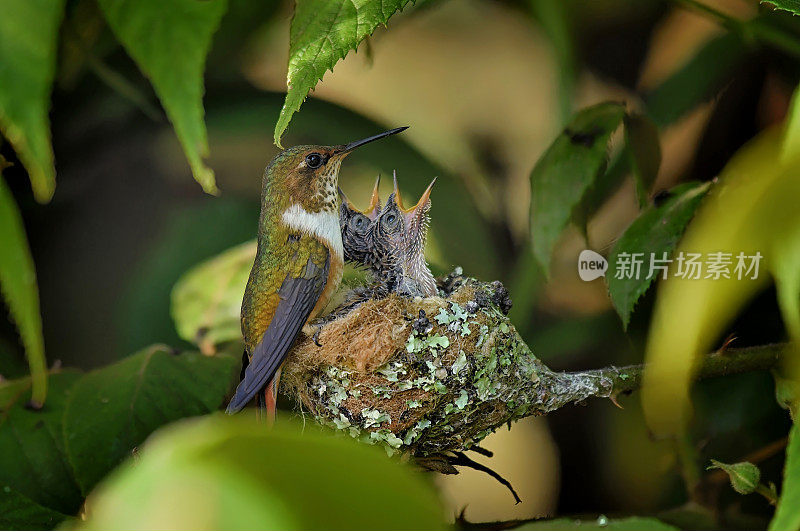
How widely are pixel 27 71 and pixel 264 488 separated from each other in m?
0.55

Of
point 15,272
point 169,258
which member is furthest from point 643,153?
point 15,272

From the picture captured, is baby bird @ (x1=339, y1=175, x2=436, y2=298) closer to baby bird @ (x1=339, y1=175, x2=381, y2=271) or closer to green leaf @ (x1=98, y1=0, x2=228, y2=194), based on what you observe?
baby bird @ (x1=339, y1=175, x2=381, y2=271)

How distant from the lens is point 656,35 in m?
0.88

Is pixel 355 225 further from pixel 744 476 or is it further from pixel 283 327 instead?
pixel 744 476

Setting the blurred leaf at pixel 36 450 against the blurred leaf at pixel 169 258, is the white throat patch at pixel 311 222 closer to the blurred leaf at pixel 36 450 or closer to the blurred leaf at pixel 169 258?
the blurred leaf at pixel 169 258

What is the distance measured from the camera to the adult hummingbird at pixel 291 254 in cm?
61

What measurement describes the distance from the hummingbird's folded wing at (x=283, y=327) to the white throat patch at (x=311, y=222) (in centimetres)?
2

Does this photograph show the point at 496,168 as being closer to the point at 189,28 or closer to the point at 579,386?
the point at 579,386

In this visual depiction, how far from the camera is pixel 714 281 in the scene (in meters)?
0.81

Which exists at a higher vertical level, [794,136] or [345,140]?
[794,136]

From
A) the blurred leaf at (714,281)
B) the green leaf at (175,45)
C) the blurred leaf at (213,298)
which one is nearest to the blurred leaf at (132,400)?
the blurred leaf at (213,298)

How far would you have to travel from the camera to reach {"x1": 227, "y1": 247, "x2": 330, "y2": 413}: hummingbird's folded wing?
59cm

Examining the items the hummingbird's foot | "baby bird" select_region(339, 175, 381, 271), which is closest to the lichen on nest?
the hummingbird's foot

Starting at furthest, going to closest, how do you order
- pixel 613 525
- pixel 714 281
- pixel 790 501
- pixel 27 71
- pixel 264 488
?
1. pixel 714 281
2. pixel 613 525
3. pixel 27 71
4. pixel 790 501
5. pixel 264 488
